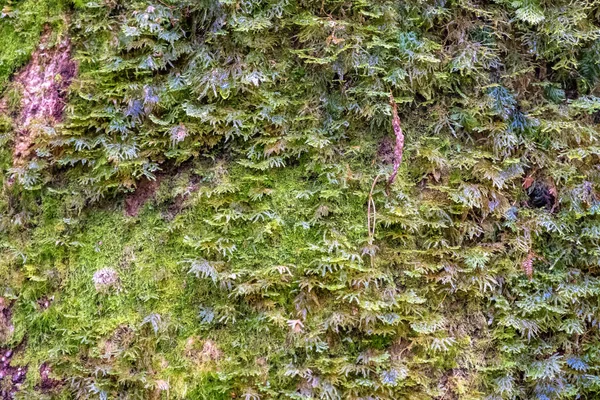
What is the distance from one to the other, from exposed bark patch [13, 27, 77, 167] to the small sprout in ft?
2.43

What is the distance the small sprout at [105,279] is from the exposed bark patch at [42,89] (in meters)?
0.74

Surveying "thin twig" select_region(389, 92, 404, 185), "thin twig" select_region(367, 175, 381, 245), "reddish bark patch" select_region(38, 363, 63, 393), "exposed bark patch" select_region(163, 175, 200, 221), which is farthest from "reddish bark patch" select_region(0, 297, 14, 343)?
"thin twig" select_region(389, 92, 404, 185)

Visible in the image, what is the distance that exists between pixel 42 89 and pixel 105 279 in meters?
1.11

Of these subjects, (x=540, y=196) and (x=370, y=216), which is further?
(x=540, y=196)

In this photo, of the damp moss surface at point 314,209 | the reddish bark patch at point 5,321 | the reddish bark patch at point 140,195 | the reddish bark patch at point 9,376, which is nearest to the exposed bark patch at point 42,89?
the damp moss surface at point 314,209

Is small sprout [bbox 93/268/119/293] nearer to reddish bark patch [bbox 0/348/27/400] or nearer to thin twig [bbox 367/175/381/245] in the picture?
reddish bark patch [bbox 0/348/27/400]

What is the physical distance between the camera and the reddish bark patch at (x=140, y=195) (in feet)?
6.97

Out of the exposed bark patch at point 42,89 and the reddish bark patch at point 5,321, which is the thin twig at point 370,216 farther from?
the reddish bark patch at point 5,321

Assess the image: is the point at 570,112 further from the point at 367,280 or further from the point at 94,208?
the point at 94,208

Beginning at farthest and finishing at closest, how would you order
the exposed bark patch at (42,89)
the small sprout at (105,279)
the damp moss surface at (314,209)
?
the exposed bark patch at (42,89)
the small sprout at (105,279)
the damp moss surface at (314,209)

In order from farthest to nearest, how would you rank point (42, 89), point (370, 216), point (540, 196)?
point (42, 89), point (540, 196), point (370, 216)

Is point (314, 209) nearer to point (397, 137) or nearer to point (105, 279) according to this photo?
point (397, 137)

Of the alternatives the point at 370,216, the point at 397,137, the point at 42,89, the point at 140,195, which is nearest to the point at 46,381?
the point at 140,195

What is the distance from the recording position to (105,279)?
6.75ft
